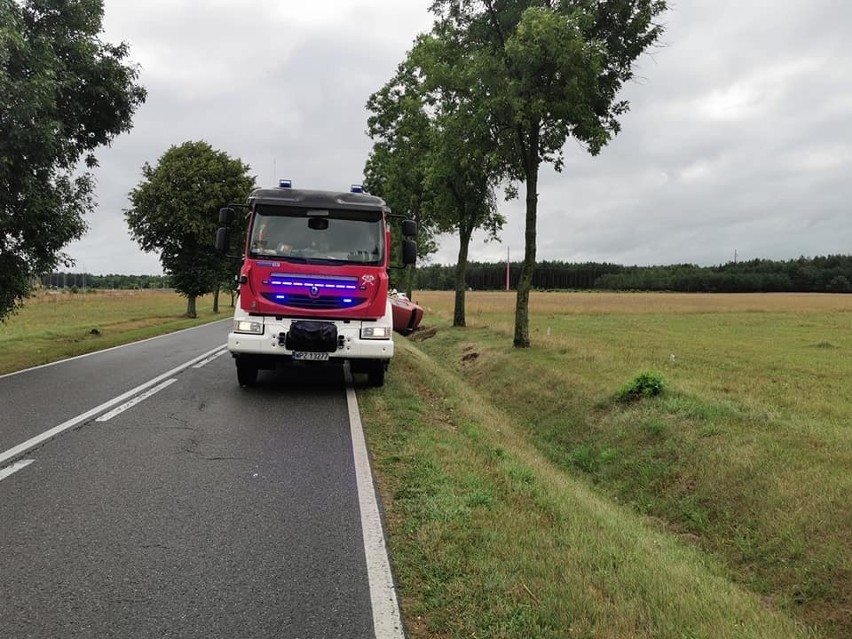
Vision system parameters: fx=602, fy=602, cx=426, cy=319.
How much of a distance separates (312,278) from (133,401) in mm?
3091

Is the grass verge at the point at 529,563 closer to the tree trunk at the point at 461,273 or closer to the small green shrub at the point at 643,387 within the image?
the small green shrub at the point at 643,387

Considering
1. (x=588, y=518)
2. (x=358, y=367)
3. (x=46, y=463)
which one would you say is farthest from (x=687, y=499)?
(x=46, y=463)

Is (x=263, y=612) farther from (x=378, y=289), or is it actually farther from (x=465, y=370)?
(x=465, y=370)

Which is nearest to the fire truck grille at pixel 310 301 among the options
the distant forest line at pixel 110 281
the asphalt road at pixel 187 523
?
the asphalt road at pixel 187 523

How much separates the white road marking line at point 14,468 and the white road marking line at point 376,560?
9.88 feet

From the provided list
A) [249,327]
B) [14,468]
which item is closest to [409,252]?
[249,327]

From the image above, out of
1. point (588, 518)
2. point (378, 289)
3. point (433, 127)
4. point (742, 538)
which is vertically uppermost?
point (433, 127)

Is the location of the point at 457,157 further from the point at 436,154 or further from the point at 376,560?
the point at 376,560

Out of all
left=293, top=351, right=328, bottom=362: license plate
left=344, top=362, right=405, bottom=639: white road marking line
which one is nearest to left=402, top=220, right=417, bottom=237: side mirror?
left=293, top=351, right=328, bottom=362: license plate

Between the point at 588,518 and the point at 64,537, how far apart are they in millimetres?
3910

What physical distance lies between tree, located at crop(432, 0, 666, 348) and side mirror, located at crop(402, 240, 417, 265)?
6.93 metres

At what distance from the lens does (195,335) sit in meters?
21.1

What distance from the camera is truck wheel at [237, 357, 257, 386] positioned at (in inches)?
382

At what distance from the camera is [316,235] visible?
30.3 ft
